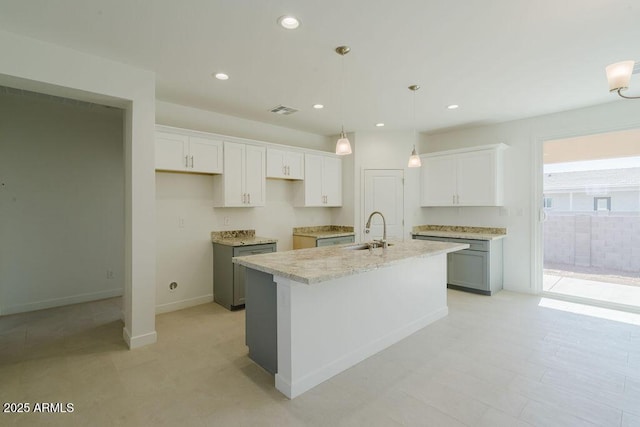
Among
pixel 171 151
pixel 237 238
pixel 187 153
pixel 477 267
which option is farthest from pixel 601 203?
pixel 171 151

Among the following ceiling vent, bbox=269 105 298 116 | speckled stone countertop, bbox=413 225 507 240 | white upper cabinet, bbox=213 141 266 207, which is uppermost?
ceiling vent, bbox=269 105 298 116

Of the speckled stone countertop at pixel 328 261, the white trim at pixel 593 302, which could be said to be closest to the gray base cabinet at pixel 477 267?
the white trim at pixel 593 302

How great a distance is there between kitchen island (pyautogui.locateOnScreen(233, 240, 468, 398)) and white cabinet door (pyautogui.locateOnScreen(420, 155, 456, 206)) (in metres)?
2.31

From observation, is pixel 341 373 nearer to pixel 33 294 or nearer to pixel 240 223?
pixel 240 223

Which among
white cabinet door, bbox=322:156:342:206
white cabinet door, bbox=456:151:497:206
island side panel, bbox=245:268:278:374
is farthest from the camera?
white cabinet door, bbox=322:156:342:206

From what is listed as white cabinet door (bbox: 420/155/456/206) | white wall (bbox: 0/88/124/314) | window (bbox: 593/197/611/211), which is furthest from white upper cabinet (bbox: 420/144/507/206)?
white wall (bbox: 0/88/124/314)

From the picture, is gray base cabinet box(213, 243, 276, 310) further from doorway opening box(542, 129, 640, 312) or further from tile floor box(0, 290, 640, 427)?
doorway opening box(542, 129, 640, 312)

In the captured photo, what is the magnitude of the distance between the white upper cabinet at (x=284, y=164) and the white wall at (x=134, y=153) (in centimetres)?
186

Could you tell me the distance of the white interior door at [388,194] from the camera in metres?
5.52

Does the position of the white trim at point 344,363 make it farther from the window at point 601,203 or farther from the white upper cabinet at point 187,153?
the window at point 601,203

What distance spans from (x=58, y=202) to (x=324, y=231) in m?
4.07

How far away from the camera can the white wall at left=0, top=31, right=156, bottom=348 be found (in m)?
2.74

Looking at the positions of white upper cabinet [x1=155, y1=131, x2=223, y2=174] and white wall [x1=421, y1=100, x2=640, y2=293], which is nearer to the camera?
white upper cabinet [x1=155, y1=131, x2=223, y2=174]

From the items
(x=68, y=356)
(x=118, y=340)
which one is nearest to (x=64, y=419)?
(x=68, y=356)
